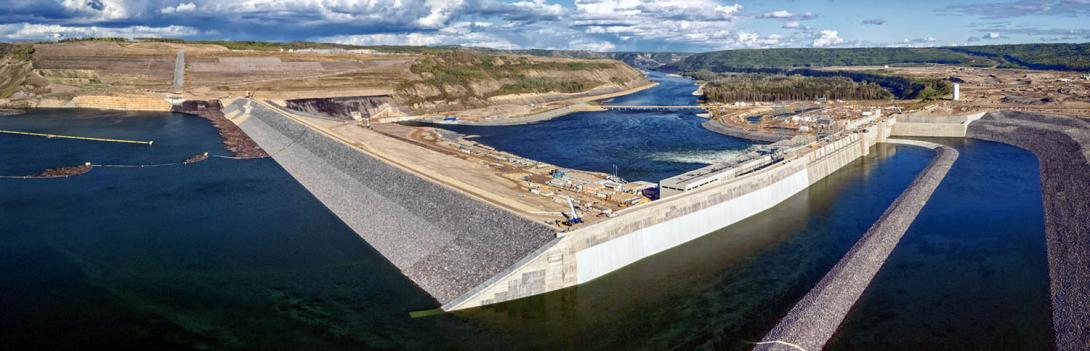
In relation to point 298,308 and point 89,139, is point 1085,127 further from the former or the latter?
point 89,139

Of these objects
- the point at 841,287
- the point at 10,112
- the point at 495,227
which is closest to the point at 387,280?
the point at 495,227

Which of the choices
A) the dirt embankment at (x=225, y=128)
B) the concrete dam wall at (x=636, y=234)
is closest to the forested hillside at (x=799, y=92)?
the concrete dam wall at (x=636, y=234)

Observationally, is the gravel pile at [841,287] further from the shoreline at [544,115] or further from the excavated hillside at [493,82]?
the excavated hillside at [493,82]

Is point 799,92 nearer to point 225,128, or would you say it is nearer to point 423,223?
point 225,128

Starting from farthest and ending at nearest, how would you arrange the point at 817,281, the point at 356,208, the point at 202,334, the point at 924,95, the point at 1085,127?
the point at 924,95 → the point at 1085,127 → the point at 356,208 → the point at 817,281 → the point at 202,334

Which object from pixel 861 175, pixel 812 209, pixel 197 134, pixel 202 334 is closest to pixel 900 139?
pixel 861 175
